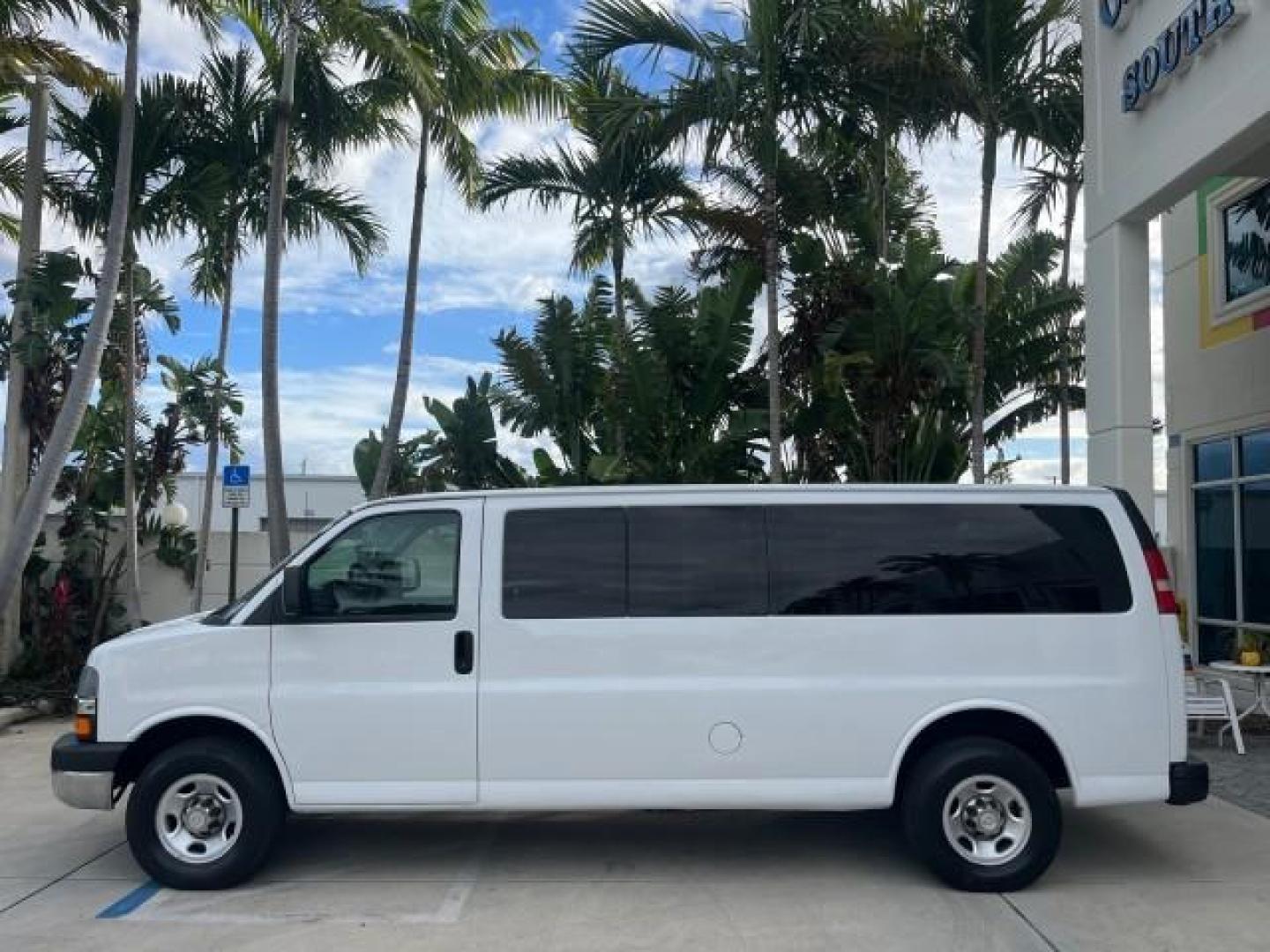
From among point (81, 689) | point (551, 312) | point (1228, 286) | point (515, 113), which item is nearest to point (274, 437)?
point (551, 312)

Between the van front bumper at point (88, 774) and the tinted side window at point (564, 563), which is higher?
the tinted side window at point (564, 563)

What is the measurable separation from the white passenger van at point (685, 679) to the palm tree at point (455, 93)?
8.94 m

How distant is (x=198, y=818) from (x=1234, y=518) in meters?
11.5

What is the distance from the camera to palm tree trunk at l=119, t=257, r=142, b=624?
1418cm

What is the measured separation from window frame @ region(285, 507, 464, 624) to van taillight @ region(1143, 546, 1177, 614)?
3677mm

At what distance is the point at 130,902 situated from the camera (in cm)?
620

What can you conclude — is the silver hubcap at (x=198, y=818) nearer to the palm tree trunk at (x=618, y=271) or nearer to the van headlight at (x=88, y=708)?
the van headlight at (x=88, y=708)

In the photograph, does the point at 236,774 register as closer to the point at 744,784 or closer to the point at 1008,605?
the point at 744,784

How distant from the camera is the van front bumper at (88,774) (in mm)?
6301

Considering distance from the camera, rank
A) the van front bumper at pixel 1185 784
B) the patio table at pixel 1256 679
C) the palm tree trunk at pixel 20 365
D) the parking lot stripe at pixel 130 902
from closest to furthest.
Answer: the parking lot stripe at pixel 130 902, the van front bumper at pixel 1185 784, the patio table at pixel 1256 679, the palm tree trunk at pixel 20 365

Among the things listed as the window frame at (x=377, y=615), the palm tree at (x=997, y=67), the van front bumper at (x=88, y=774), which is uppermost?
the palm tree at (x=997, y=67)

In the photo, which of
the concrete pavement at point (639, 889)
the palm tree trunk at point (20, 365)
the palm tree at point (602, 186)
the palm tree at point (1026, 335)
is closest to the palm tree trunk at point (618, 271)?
the palm tree at point (602, 186)

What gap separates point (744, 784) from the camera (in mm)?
6246

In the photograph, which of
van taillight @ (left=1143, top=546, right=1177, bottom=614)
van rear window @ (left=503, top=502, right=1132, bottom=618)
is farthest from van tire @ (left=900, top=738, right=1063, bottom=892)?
van taillight @ (left=1143, top=546, right=1177, bottom=614)
